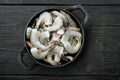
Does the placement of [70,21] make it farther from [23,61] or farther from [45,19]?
[23,61]

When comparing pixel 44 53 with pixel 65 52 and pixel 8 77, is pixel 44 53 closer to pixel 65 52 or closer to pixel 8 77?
pixel 65 52

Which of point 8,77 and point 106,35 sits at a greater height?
point 106,35

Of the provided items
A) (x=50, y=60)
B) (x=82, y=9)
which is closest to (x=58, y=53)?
(x=50, y=60)

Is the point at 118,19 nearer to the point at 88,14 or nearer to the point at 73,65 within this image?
the point at 88,14

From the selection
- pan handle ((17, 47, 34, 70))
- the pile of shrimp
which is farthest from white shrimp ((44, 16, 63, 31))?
pan handle ((17, 47, 34, 70))

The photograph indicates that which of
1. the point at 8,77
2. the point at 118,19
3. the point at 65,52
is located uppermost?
the point at 118,19

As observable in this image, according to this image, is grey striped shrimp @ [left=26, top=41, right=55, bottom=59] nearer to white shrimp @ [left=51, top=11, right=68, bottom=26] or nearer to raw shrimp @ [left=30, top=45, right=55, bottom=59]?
raw shrimp @ [left=30, top=45, right=55, bottom=59]

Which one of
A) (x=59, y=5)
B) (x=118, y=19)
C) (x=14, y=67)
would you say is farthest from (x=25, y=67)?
(x=118, y=19)
